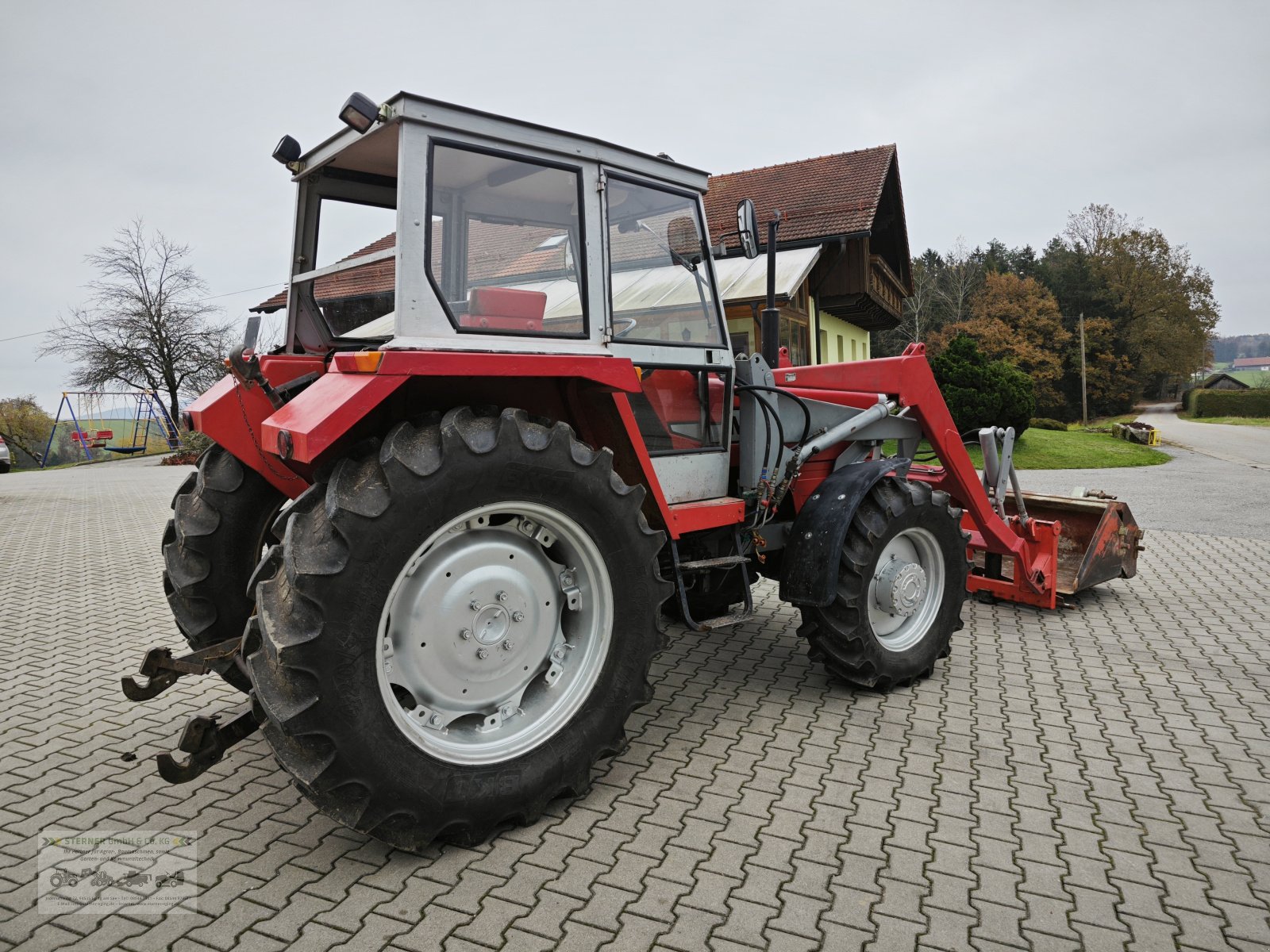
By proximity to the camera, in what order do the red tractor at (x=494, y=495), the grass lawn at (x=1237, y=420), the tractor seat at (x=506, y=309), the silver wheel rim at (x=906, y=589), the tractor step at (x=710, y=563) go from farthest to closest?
1. the grass lawn at (x=1237, y=420)
2. the silver wheel rim at (x=906, y=589)
3. the tractor step at (x=710, y=563)
4. the tractor seat at (x=506, y=309)
5. the red tractor at (x=494, y=495)

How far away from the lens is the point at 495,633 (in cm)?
292

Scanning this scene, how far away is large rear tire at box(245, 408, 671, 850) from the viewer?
2457mm

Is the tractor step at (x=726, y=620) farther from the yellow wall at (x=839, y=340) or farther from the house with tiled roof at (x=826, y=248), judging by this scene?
the yellow wall at (x=839, y=340)

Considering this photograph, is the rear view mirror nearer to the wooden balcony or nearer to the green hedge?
the wooden balcony

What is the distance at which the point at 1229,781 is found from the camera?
3303mm

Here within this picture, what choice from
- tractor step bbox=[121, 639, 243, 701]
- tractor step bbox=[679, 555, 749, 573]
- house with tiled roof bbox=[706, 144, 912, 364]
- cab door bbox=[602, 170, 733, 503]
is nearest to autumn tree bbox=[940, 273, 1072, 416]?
house with tiled roof bbox=[706, 144, 912, 364]

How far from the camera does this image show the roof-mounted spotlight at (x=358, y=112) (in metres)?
2.79

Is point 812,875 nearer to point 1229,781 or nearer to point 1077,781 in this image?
point 1077,781

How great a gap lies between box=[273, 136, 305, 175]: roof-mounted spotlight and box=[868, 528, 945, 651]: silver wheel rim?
3.26 m

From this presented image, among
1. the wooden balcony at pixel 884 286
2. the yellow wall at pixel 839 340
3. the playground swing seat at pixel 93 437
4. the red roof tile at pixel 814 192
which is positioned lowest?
the playground swing seat at pixel 93 437

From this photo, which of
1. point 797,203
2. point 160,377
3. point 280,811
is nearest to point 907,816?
point 280,811

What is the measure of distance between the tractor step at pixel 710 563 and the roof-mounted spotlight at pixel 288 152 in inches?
96.0

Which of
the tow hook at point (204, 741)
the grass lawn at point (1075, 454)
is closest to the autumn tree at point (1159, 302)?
the grass lawn at point (1075, 454)

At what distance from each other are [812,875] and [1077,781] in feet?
4.41
